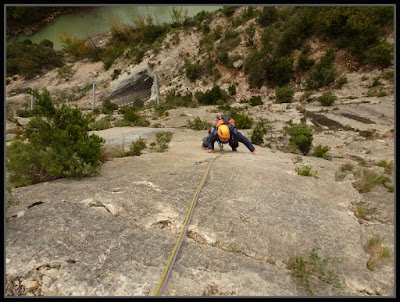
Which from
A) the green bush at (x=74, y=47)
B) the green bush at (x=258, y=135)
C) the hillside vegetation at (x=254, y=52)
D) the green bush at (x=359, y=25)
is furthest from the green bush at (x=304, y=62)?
the green bush at (x=74, y=47)

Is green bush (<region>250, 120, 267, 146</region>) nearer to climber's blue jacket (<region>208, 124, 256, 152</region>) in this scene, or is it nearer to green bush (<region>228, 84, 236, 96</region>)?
climber's blue jacket (<region>208, 124, 256, 152</region>)

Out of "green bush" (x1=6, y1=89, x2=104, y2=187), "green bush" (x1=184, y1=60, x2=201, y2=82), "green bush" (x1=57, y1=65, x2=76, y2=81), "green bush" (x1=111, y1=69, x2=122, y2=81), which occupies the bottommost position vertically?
"green bush" (x1=6, y1=89, x2=104, y2=187)

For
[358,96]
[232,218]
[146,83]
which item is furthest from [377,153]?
[146,83]

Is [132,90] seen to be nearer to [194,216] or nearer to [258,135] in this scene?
[258,135]

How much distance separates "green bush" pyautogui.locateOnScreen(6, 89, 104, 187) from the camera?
12.2 ft

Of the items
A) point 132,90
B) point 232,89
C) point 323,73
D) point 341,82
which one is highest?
point 132,90

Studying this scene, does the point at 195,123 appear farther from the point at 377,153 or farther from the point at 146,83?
the point at 146,83

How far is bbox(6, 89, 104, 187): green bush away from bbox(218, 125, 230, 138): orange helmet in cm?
346

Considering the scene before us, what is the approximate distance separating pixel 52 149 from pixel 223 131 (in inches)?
172

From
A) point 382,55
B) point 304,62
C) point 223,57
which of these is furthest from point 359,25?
point 223,57

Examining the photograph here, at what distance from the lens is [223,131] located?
6512mm

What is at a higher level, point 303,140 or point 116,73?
point 116,73

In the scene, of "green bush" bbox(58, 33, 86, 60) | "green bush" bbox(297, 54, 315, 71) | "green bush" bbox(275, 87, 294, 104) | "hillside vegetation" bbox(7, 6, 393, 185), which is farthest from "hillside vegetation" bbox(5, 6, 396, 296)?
"green bush" bbox(58, 33, 86, 60)

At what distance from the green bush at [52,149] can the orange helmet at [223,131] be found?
3464mm
